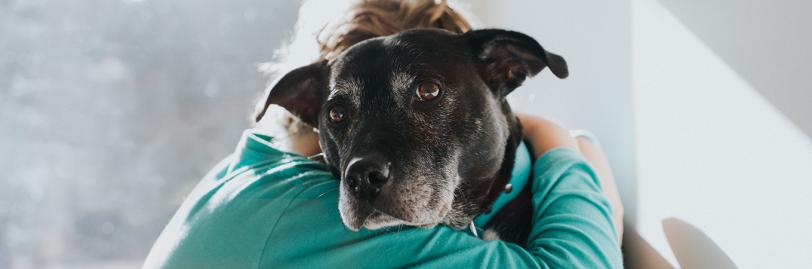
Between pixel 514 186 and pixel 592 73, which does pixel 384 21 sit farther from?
pixel 592 73

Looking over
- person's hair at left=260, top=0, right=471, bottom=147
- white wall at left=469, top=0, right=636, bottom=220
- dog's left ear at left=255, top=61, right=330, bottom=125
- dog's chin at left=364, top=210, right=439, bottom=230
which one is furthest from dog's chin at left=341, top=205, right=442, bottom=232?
white wall at left=469, top=0, right=636, bottom=220

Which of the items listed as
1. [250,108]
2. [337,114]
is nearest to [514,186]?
[337,114]

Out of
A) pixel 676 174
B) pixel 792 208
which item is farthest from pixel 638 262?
pixel 792 208

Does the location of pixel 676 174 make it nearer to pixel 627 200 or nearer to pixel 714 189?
pixel 714 189

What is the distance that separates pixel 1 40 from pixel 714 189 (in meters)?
2.41

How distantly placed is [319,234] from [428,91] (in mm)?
361

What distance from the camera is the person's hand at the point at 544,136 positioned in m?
1.68

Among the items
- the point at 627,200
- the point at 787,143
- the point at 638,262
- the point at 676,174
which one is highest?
the point at 787,143

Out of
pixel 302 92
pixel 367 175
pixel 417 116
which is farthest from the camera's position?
pixel 302 92

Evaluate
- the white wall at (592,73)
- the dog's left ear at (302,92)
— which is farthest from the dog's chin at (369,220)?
the white wall at (592,73)

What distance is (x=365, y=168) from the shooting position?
117 centimetres

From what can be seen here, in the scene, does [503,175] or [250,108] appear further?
[250,108]

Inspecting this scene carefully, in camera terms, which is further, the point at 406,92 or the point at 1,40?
the point at 1,40

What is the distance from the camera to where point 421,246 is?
1.20m
